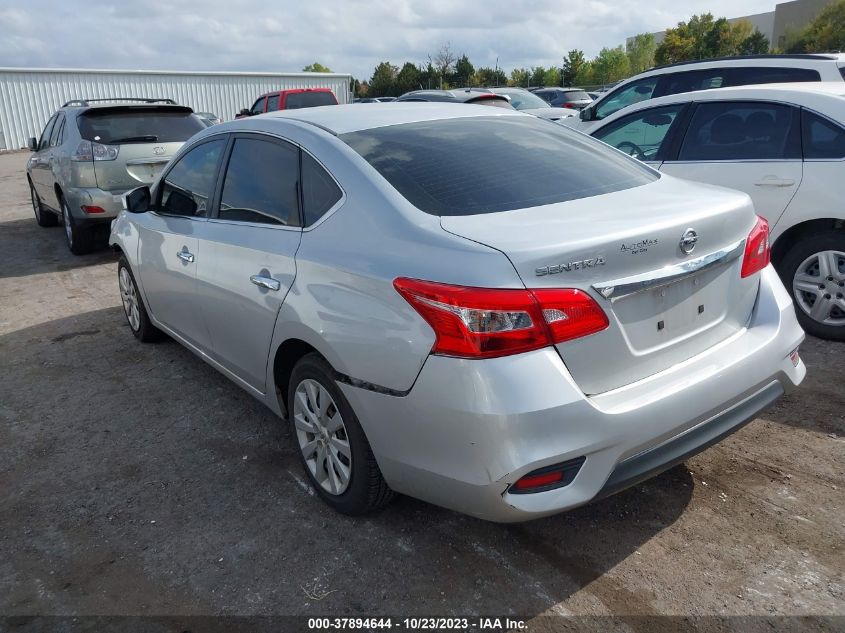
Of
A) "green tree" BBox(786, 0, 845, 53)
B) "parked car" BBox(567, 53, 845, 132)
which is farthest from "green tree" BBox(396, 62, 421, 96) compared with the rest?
"parked car" BBox(567, 53, 845, 132)

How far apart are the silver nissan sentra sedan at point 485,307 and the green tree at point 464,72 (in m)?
60.6

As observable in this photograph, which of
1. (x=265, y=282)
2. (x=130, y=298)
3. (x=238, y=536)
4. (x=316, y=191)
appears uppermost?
(x=316, y=191)

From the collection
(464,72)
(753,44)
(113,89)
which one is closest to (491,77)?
(464,72)

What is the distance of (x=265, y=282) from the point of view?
321 cm

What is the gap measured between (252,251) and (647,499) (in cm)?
213

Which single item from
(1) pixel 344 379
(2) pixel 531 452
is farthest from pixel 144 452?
(2) pixel 531 452

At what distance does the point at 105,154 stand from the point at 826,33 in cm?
5089

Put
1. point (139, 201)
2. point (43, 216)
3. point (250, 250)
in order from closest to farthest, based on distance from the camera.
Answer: point (250, 250) → point (139, 201) → point (43, 216)

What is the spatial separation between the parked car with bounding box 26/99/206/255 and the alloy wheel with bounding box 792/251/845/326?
6.80 m

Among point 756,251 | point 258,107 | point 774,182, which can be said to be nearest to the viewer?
point 756,251

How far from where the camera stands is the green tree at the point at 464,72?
6103cm

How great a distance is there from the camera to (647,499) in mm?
3166

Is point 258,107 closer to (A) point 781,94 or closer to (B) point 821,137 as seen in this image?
(A) point 781,94

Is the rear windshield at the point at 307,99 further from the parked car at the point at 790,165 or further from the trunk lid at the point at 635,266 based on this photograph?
the trunk lid at the point at 635,266
